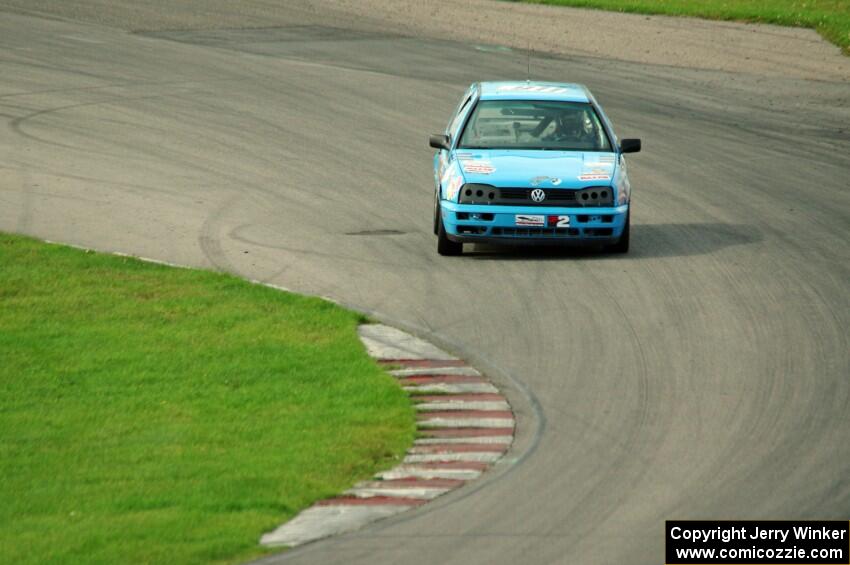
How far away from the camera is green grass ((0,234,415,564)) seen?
376 inches

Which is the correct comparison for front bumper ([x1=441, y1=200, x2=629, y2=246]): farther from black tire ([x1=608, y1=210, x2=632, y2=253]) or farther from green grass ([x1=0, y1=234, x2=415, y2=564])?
green grass ([x1=0, y1=234, x2=415, y2=564])

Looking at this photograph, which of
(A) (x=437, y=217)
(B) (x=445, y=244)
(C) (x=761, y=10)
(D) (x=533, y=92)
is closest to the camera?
(B) (x=445, y=244)

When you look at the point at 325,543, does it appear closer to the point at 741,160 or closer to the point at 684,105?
the point at 741,160

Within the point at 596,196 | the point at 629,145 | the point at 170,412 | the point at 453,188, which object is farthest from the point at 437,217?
the point at 170,412

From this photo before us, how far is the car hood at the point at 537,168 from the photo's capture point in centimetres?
1659

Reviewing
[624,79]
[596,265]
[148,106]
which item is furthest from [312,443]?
[624,79]

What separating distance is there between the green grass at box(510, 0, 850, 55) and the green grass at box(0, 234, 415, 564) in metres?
21.2

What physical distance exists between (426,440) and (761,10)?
85.7ft

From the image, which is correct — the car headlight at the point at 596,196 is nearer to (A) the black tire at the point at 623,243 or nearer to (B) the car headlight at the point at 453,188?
(A) the black tire at the point at 623,243

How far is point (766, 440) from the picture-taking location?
11.2m

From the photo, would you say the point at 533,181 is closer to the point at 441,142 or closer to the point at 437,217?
the point at 437,217

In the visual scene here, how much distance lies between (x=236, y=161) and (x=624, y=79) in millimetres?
9529

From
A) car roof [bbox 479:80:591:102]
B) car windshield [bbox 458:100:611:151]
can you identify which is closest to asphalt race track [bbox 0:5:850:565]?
car windshield [bbox 458:100:611:151]

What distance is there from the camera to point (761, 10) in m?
35.6
